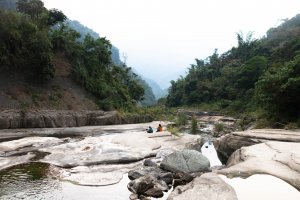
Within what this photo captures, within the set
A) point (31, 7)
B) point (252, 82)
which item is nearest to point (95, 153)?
point (31, 7)

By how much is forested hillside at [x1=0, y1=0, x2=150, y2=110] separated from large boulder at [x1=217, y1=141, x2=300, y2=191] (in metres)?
32.9

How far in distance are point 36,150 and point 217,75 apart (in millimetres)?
83394

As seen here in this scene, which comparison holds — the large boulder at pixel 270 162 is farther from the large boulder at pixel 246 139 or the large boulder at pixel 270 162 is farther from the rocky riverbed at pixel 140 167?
the large boulder at pixel 246 139

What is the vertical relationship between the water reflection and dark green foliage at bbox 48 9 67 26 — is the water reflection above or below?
below

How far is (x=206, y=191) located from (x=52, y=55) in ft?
145

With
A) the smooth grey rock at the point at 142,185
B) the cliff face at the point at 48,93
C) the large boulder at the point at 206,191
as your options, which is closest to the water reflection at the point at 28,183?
the smooth grey rock at the point at 142,185

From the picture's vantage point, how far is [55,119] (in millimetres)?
39281

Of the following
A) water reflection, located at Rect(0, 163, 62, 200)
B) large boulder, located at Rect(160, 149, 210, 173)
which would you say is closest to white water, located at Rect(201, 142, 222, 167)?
large boulder, located at Rect(160, 149, 210, 173)

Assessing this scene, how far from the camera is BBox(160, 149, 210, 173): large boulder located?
1695cm

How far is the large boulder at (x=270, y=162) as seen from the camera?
13867 mm

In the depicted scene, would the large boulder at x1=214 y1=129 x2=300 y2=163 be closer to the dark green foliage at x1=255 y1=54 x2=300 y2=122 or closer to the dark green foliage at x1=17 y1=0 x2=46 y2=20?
the dark green foliage at x1=255 y1=54 x2=300 y2=122

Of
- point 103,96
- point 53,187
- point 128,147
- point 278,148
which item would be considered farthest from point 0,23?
point 278,148

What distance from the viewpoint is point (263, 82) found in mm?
29234

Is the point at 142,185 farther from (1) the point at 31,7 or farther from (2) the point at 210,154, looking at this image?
(1) the point at 31,7
